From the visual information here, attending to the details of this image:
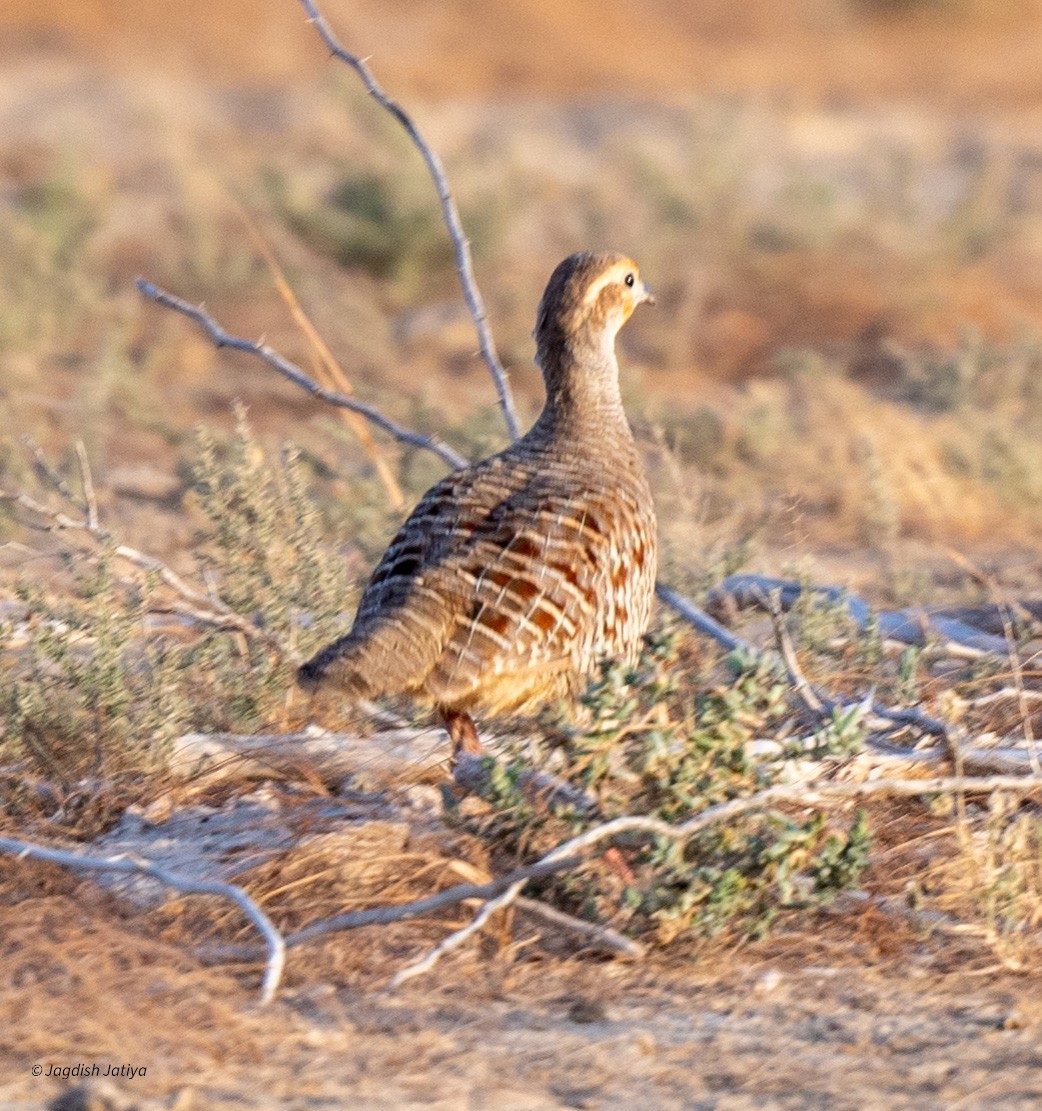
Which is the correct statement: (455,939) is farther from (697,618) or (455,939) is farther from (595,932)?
(697,618)

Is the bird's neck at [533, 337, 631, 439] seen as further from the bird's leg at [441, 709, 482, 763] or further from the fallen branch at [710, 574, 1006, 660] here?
the bird's leg at [441, 709, 482, 763]

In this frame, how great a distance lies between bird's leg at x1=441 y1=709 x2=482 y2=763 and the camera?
4477 mm

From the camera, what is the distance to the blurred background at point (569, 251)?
820 centimetres

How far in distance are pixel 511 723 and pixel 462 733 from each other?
15.2 inches

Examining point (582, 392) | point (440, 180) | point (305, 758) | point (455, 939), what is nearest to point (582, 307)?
point (582, 392)

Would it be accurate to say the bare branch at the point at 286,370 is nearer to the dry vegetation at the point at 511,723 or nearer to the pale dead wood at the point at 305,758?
the dry vegetation at the point at 511,723

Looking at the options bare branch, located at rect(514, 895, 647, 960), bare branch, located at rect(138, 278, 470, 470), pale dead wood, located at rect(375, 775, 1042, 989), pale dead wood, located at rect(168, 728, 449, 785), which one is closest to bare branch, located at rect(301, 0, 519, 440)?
bare branch, located at rect(138, 278, 470, 470)

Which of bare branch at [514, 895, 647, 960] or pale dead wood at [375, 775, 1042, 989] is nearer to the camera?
pale dead wood at [375, 775, 1042, 989]

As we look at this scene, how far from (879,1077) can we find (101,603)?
2.42 meters

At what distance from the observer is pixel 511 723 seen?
15.9 ft

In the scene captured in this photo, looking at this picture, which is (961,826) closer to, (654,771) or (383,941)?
(654,771)

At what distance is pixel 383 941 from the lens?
3957 mm

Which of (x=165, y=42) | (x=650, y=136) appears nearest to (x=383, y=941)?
(x=650, y=136)

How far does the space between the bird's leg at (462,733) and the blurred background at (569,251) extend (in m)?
1.17
